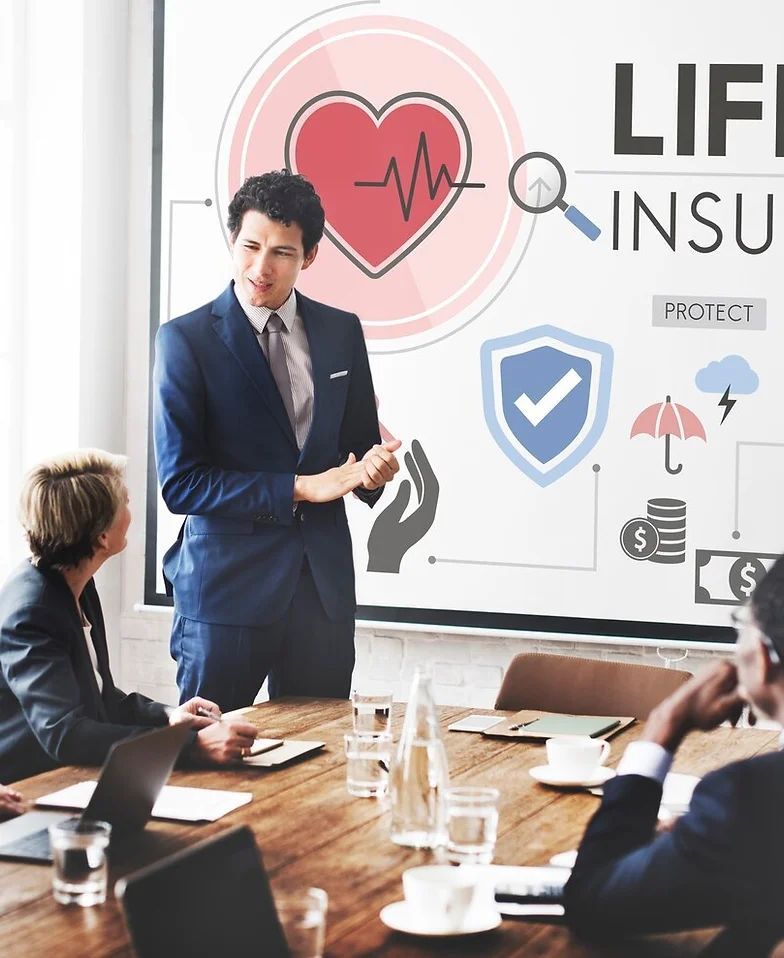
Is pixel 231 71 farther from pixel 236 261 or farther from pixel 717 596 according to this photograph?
pixel 717 596

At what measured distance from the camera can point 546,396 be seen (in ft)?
13.8

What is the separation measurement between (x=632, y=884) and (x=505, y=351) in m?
2.91

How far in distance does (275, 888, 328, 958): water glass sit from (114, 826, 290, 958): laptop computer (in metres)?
0.02

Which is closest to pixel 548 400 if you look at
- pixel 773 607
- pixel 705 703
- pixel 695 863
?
pixel 705 703

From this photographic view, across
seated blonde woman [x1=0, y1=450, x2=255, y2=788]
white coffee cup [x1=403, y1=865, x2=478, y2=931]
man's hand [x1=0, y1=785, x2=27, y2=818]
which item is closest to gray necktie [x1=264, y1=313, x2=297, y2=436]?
seated blonde woman [x1=0, y1=450, x2=255, y2=788]

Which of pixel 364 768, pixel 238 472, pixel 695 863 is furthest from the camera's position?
pixel 238 472

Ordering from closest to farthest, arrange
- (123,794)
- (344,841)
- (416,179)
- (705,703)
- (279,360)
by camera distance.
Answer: (705,703), (123,794), (344,841), (279,360), (416,179)

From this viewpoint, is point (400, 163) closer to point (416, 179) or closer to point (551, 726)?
point (416, 179)

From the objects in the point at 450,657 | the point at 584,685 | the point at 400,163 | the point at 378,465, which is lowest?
the point at 450,657

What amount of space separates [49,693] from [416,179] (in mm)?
2462

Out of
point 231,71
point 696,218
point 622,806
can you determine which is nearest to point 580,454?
point 696,218

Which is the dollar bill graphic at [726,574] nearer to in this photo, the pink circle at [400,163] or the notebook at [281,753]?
the pink circle at [400,163]

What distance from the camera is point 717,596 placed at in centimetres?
409

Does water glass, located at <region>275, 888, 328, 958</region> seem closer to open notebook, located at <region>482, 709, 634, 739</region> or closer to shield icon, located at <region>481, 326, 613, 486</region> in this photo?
open notebook, located at <region>482, 709, 634, 739</region>
